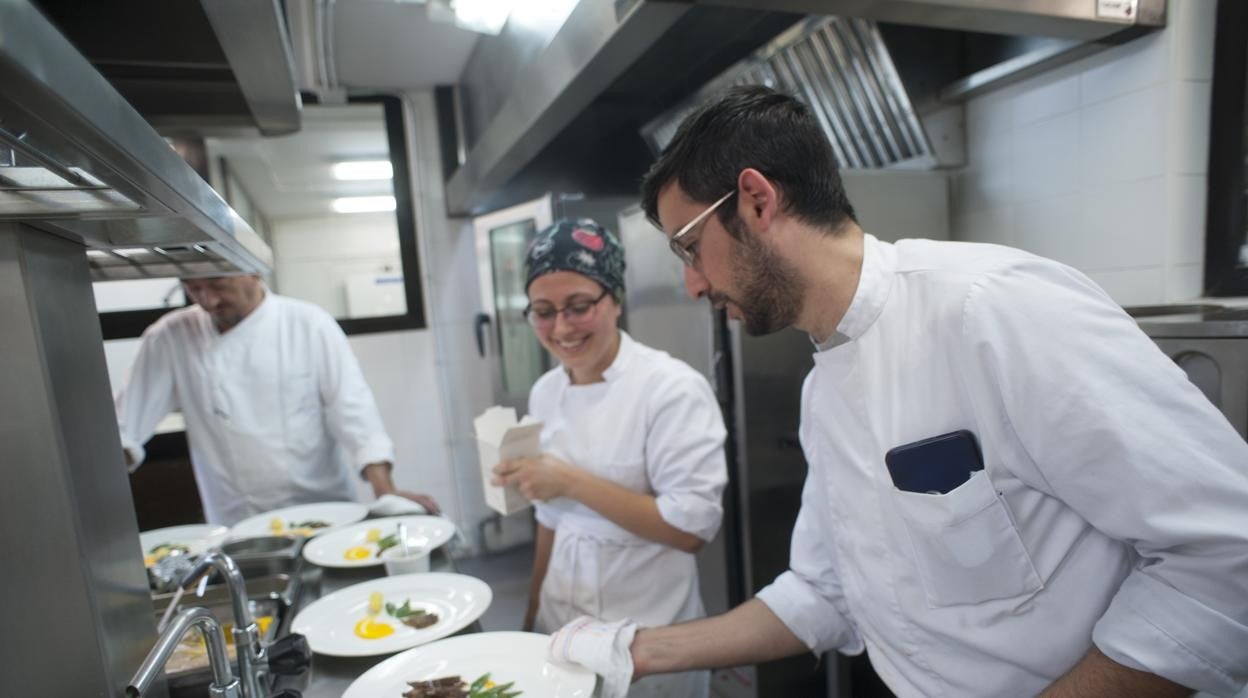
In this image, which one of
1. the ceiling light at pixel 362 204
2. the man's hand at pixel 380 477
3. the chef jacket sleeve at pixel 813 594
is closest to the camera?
the chef jacket sleeve at pixel 813 594

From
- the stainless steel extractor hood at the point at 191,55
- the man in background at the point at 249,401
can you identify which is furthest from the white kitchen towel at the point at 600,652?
the man in background at the point at 249,401

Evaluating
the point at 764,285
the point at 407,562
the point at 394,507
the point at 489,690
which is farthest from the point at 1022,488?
the point at 394,507

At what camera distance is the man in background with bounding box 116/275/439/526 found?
2.31 m

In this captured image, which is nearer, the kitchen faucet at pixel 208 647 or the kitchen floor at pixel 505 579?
the kitchen faucet at pixel 208 647

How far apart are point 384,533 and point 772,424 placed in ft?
4.42

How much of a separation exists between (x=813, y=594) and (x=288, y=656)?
0.94 metres

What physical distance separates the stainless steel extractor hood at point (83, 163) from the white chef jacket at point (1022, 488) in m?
0.90

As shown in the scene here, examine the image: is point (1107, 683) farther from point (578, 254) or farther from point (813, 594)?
point (578, 254)

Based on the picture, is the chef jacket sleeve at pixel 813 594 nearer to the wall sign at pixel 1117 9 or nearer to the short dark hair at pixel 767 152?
the short dark hair at pixel 767 152

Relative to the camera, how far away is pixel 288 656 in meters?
1.05

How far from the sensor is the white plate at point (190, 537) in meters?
1.81

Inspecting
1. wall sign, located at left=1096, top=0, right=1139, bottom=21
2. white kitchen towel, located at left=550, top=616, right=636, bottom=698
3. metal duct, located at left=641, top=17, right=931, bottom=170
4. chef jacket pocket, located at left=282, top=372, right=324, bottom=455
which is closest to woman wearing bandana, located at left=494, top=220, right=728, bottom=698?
white kitchen towel, located at left=550, top=616, right=636, bottom=698

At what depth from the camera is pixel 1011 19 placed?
4.81ft

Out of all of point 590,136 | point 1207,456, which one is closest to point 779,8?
point 1207,456
